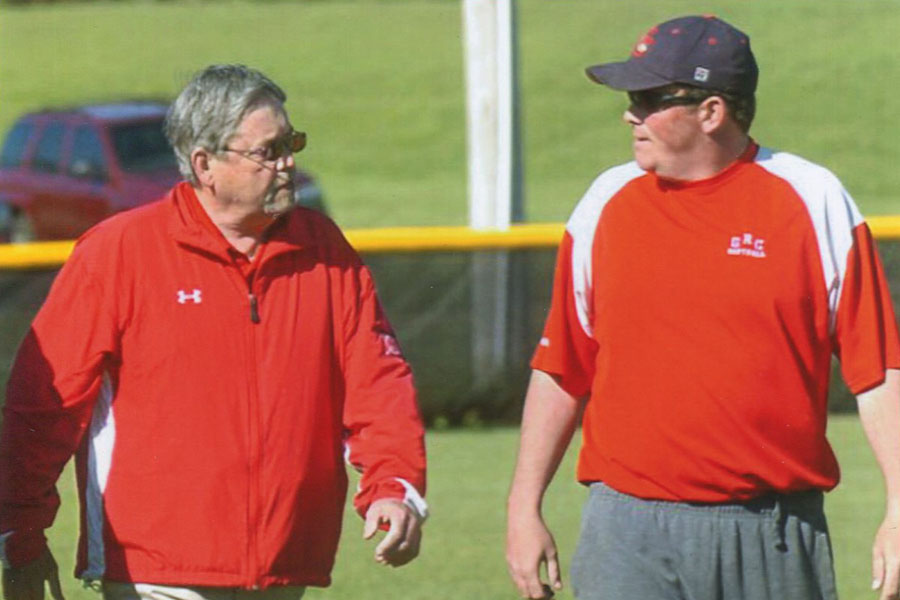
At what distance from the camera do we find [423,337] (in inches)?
414

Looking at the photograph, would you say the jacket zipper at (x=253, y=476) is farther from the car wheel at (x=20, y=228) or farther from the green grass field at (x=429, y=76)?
the green grass field at (x=429, y=76)

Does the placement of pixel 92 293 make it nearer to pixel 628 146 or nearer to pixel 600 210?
pixel 600 210

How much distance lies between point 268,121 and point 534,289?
6.50m

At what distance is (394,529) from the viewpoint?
13.1 ft

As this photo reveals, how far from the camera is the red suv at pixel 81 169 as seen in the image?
18.7 meters

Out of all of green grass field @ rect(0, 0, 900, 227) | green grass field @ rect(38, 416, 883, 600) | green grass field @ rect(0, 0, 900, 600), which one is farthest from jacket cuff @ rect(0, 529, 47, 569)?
green grass field @ rect(0, 0, 900, 227)

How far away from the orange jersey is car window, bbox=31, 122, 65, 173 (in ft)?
53.6

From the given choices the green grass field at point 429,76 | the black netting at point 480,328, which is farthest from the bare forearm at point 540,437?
the green grass field at point 429,76

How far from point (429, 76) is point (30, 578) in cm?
2883

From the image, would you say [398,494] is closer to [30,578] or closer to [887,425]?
[30,578]

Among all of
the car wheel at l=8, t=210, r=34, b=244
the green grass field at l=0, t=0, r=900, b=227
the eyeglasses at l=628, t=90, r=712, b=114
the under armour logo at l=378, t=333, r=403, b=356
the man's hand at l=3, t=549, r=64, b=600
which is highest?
the eyeglasses at l=628, t=90, r=712, b=114

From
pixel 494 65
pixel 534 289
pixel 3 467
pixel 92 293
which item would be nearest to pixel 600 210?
pixel 92 293

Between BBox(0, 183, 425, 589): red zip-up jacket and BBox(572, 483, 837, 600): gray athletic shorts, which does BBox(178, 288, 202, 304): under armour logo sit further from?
BBox(572, 483, 837, 600): gray athletic shorts

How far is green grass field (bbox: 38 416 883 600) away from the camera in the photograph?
23.8ft
